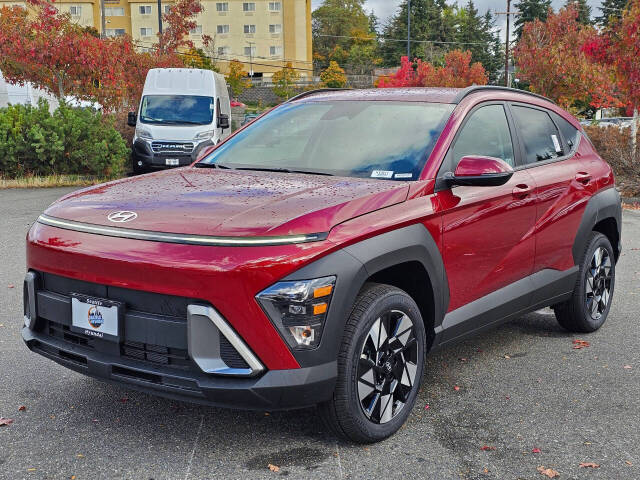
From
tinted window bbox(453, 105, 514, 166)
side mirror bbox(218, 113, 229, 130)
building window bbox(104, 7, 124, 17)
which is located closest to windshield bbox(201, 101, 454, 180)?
tinted window bbox(453, 105, 514, 166)

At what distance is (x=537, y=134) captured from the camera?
521cm

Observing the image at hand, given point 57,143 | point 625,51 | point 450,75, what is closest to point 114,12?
point 450,75

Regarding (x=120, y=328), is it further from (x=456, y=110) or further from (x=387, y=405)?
(x=456, y=110)

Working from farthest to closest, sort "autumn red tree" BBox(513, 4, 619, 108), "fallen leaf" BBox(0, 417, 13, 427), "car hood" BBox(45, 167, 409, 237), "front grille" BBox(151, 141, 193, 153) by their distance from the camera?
"autumn red tree" BBox(513, 4, 619, 108)
"front grille" BBox(151, 141, 193, 153)
"fallen leaf" BBox(0, 417, 13, 427)
"car hood" BBox(45, 167, 409, 237)

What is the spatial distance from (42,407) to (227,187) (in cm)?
159

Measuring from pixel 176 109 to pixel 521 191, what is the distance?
14630 mm

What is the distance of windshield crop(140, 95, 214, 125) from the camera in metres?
18.0

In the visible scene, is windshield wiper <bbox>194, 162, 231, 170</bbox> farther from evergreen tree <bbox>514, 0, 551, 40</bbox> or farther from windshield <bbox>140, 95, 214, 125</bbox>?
evergreen tree <bbox>514, 0, 551, 40</bbox>

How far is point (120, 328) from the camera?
10.9ft

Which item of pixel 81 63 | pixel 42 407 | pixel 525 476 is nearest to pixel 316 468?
pixel 525 476

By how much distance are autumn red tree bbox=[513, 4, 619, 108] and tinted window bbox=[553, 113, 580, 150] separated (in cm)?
2184

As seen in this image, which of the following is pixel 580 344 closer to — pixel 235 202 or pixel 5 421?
pixel 235 202

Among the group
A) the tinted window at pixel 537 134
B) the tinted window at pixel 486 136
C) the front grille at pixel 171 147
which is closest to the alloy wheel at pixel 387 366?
the tinted window at pixel 486 136

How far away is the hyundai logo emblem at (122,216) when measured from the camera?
11.3ft
